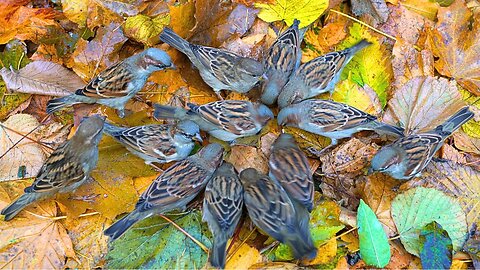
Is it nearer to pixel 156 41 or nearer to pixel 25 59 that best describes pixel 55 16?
pixel 25 59

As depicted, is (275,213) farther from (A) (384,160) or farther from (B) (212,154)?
(A) (384,160)

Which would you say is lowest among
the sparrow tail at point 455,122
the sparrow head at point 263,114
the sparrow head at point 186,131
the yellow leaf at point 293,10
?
the sparrow head at point 186,131

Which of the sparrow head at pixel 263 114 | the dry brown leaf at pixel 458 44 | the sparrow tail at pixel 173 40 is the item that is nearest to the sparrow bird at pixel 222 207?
the sparrow head at pixel 263 114

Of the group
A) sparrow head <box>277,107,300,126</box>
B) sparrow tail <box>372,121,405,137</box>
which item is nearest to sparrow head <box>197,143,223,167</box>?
sparrow head <box>277,107,300,126</box>

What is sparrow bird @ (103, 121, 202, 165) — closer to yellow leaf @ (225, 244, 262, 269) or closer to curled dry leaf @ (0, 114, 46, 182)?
curled dry leaf @ (0, 114, 46, 182)

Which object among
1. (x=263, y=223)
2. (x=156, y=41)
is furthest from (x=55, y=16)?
(x=263, y=223)

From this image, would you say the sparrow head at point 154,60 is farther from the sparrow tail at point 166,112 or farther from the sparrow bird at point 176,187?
the sparrow bird at point 176,187

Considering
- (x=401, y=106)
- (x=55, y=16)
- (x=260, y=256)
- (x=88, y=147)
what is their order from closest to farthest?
(x=260, y=256), (x=88, y=147), (x=401, y=106), (x=55, y=16)
